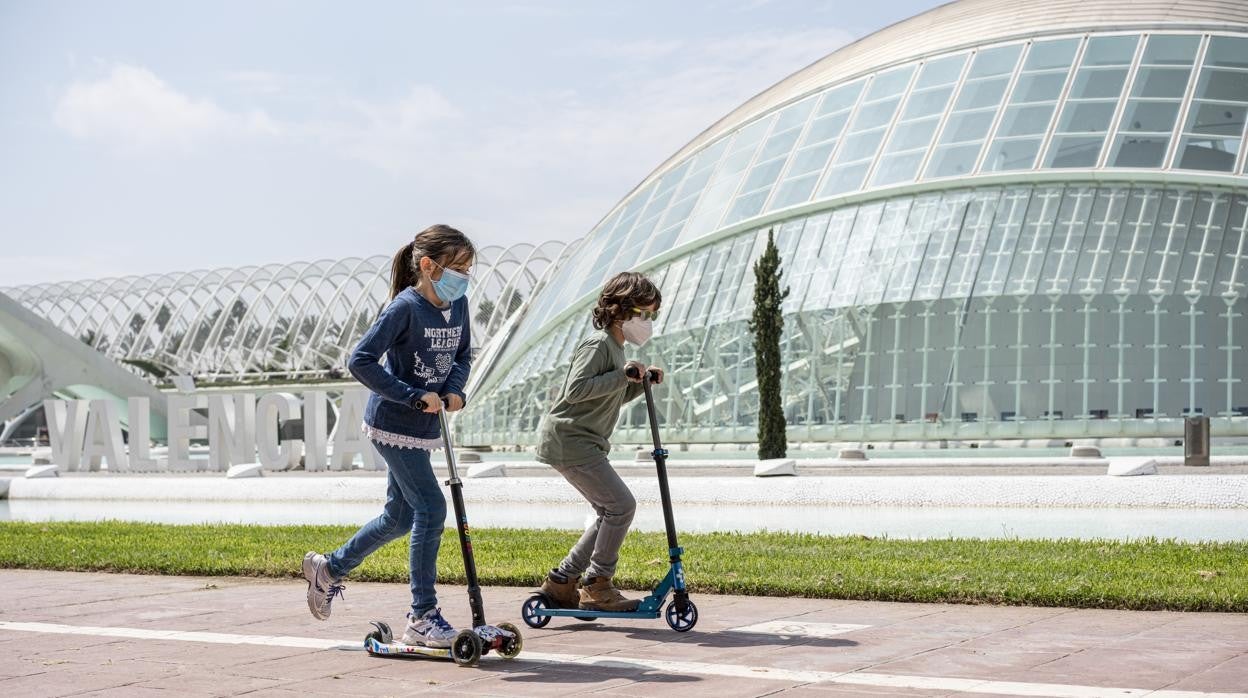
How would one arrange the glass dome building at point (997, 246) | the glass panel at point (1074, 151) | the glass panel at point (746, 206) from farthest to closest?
the glass panel at point (746, 206)
the glass panel at point (1074, 151)
the glass dome building at point (997, 246)

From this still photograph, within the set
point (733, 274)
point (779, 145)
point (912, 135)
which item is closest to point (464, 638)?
point (733, 274)

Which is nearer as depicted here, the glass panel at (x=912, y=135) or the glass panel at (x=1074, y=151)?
the glass panel at (x=1074, y=151)

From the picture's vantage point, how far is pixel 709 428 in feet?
104

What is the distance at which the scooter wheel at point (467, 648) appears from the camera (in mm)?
6270

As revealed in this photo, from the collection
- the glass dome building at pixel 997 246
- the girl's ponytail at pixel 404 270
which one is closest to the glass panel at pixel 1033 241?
the glass dome building at pixel 997 246

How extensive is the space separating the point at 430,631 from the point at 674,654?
1130 millimetres

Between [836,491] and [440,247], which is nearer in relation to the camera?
[440,247]

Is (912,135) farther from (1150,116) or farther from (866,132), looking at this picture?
(1150,116)

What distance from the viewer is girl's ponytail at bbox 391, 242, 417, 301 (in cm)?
702

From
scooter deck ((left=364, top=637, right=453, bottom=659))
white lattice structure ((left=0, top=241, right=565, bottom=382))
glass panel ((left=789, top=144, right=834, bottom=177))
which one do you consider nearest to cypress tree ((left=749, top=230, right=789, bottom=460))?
glass panel ((left=789, top=144, right=834, bottom=177))

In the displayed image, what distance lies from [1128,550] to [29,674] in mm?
7614

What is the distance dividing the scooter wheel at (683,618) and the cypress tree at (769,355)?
66.0 feet

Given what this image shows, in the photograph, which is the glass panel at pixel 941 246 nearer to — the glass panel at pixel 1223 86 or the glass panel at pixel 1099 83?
the glass panel at pixel 1099 83

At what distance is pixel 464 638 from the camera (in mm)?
6312
